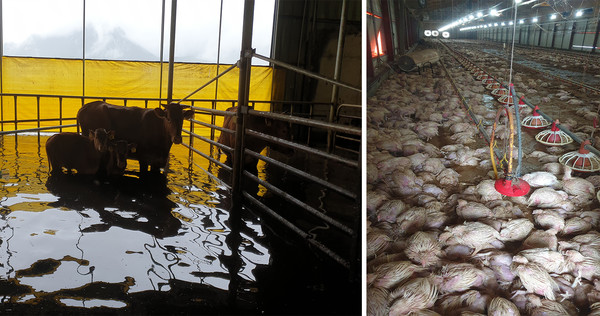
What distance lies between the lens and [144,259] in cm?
167

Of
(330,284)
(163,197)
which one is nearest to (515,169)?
(330,284)

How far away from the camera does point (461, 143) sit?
1018 mm

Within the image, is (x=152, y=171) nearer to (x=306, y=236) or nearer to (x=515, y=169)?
(x=306, y=236)

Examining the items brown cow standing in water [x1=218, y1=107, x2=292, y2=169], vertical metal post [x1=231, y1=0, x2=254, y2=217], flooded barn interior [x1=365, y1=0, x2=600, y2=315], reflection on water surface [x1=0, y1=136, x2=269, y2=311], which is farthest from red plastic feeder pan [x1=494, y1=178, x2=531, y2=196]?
brown cow standing in water [x1=218, y1=107, x2=292, y2=169]

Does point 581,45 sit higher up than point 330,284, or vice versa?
point 581,45

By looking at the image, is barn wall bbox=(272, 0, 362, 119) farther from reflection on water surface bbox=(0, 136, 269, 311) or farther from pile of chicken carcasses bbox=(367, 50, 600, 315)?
pile of chicken carcasses bbox=(367, 50, 600, 315)

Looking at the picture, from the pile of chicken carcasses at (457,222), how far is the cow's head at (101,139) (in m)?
2.07

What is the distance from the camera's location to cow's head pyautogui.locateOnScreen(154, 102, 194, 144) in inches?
109

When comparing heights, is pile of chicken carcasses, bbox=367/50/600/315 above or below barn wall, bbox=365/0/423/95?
below

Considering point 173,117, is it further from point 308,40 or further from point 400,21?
point 308,40

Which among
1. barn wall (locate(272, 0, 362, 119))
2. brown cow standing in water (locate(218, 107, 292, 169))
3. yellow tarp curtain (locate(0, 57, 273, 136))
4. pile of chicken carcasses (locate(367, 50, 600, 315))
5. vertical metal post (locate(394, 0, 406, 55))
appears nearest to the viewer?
pile of chicken carcasses (locate(367, 50, 600, 315))

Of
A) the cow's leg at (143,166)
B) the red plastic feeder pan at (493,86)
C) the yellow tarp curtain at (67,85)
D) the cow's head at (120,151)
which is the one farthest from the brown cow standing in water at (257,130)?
the red plastic feeder pan at (493,86)

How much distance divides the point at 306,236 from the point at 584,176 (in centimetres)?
106

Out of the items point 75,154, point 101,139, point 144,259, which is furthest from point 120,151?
point 144,259
